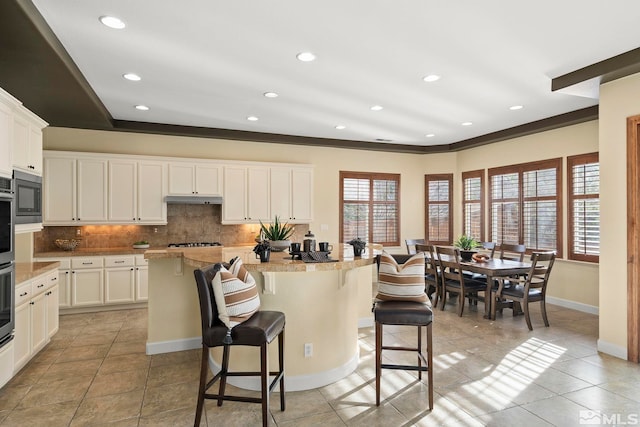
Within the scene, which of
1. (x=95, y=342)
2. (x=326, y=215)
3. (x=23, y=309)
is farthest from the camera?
(x=326, y=215)

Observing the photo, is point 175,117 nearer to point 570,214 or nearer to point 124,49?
point 124,49

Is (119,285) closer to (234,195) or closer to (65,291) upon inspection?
(65,291)

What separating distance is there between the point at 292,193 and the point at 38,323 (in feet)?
13.3

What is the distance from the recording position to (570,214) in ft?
18.8

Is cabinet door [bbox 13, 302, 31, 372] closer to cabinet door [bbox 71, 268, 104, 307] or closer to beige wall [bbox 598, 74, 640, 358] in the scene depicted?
cabinet door [bbox 71, 268, 104, 307]

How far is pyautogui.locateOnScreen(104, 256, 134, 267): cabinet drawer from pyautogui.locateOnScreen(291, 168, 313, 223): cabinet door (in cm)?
267

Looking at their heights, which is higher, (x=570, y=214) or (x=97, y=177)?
(x=97, y=177)

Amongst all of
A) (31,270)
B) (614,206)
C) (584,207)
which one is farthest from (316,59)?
(584,207)

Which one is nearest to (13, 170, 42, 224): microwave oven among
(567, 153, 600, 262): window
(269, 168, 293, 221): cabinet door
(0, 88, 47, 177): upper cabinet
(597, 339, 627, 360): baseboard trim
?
(0, 88, 47, 177): upper cabinet

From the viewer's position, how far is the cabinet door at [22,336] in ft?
10.8

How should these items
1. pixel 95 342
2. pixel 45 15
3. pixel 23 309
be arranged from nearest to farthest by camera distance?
pixel 45 15
pixel 23 309
pixel 95 342

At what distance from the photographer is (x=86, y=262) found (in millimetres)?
5309

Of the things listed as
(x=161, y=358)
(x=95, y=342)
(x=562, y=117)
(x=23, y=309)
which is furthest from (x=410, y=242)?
(x=23, y=309)

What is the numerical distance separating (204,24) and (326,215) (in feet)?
15.6
